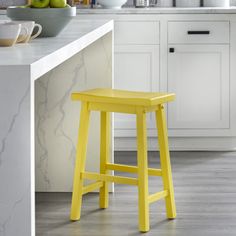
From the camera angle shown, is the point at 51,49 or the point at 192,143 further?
the point at 192,143

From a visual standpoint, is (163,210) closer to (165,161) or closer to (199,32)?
(165,161)

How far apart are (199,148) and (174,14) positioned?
0.98 meters

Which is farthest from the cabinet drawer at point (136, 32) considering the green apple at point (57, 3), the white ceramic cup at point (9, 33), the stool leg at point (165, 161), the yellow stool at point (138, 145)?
the white ceramic cup at point (9, 33)

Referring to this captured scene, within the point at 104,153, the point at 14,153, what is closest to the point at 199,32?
the point at 104,153

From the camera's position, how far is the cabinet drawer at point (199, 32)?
5.44 metres

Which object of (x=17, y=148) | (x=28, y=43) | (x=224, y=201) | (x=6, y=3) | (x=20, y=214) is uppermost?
(x=6, y=3)

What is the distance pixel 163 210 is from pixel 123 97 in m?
0.70

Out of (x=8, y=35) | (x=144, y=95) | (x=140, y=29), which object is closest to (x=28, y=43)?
(x=8, y=35)

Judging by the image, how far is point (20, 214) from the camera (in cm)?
219

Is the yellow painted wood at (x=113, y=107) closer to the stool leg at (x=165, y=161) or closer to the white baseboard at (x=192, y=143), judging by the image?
the stool leg at (x=165, y=161)

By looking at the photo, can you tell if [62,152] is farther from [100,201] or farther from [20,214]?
[20,214]

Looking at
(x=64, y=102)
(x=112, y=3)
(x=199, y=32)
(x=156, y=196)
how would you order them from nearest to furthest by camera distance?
(x=156, y=196), (x=64, y=102), (x=199, y=32), (x=112, y=3)

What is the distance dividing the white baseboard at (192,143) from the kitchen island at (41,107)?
1.26 meters

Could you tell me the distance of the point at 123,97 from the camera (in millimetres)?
3590
